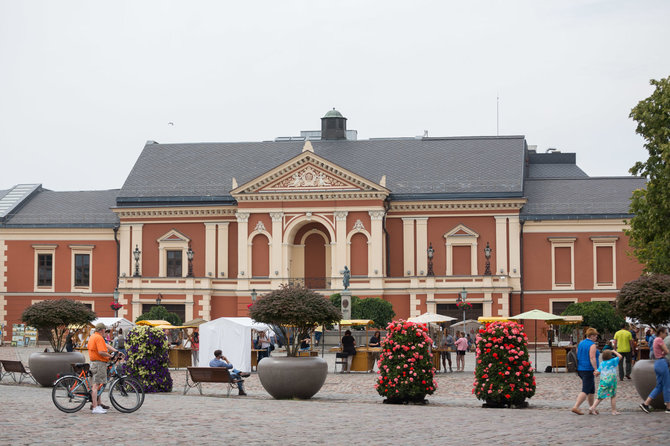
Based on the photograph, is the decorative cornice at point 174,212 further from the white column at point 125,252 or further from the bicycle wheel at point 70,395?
the bicycle wheel at point 70,395

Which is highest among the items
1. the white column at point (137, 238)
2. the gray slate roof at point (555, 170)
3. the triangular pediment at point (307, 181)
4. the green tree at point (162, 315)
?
the gray slate roof at point (555, 170)

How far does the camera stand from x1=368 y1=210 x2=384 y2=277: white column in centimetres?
5938

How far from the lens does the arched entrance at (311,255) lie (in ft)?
207

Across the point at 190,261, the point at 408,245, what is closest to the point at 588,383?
the point at 408,245

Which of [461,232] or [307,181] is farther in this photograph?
[461,232]

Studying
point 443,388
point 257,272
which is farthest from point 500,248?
point 443,388

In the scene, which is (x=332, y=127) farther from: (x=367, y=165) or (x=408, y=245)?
(x=408, y=245)

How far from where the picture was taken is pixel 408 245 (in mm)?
61125

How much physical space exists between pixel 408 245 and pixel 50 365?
113ft

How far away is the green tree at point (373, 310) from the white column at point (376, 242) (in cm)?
Result: 346

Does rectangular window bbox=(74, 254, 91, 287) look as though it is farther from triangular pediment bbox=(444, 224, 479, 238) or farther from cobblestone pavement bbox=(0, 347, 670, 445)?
cobblestone pavement bbox=(0, 347, 670, 445)

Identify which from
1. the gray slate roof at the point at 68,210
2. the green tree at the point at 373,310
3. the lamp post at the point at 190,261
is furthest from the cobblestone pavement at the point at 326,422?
the gray slate roof at the point at 68,210

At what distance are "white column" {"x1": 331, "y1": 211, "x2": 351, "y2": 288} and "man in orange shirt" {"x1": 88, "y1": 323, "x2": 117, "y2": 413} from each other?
1503 inches

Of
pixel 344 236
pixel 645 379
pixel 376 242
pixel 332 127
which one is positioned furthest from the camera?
pixel 332 127
